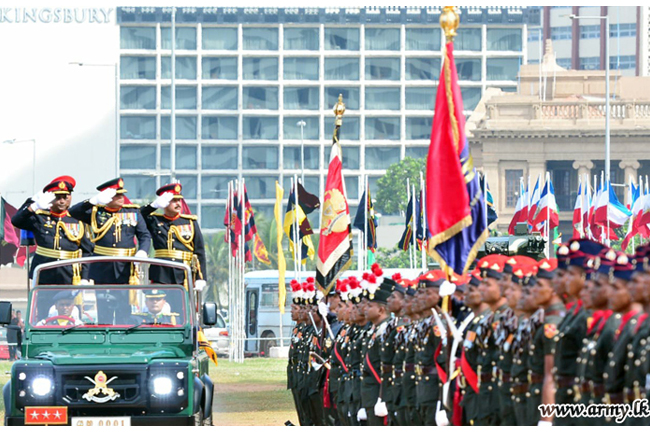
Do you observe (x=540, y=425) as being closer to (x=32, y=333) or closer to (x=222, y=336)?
(x=32, y=333)

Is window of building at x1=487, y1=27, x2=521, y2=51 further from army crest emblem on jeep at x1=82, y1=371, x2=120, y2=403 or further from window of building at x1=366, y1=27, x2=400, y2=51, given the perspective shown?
army crest emblem on jeep at x1=82, y1=371, x2=120, y2=403

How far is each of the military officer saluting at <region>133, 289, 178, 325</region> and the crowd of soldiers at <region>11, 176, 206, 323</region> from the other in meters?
0.94

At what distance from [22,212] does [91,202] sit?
773 millimetres

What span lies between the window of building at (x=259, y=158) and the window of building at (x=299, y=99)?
4035 millimetres

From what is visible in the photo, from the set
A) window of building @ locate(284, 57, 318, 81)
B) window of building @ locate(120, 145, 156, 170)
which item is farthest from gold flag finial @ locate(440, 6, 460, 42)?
window of building @ locate(284, 57, 318, 81)

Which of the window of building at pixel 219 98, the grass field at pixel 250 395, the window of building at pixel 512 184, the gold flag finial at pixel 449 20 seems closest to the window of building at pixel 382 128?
the window of building at pixel 219 98

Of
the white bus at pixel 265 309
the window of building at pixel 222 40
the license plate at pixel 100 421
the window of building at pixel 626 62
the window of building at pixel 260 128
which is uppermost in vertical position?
the window of building at pixel 222 40

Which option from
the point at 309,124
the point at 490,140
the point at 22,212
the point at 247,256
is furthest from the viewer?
the point at 309,124

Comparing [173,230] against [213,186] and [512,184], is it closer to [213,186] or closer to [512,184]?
[512,184]

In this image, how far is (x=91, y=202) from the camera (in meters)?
17.1

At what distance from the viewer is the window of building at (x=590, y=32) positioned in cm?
14577

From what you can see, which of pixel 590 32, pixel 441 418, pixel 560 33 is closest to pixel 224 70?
pixel 560 33

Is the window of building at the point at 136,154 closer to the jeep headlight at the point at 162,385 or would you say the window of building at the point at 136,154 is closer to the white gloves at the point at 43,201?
the white gloves at the point at 43,201

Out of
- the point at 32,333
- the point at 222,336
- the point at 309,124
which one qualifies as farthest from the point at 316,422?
the point at 309,124
